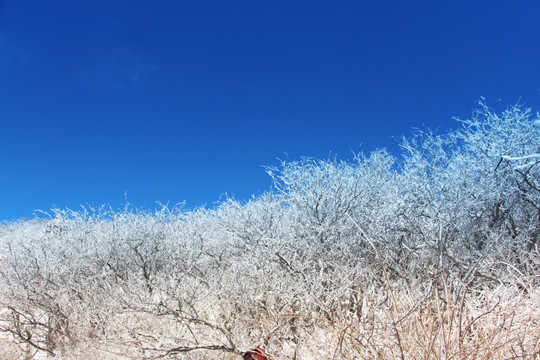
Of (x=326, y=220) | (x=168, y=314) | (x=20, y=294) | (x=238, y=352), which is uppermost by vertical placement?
(x=326, y=220)

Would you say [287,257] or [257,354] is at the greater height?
[287,257]

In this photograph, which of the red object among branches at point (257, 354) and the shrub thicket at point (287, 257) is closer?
the red object among branches at point (257, 354)

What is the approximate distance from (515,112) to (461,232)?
4.81 metres

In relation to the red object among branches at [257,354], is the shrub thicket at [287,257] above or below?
above

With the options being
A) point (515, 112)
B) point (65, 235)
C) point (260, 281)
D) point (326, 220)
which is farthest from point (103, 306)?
point (515, 112)

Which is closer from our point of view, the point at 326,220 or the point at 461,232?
the point at 461,232

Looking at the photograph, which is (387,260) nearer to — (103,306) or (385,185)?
(385,185)

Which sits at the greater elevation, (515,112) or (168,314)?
(515,112)

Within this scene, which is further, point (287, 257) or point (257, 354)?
point (287, 257)

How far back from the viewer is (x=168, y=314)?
10156 millimetres

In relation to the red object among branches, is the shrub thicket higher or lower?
higher

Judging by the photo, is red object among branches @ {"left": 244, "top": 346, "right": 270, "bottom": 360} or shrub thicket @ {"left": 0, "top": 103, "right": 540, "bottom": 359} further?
shrub thicket @ {"left": 0, "top": 103, "right": 540, "bottom": 359}

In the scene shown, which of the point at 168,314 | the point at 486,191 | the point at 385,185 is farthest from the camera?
the point at 385,185

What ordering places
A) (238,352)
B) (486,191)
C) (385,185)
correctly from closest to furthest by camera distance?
(238,352), (486,191), (385,185)
